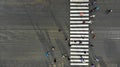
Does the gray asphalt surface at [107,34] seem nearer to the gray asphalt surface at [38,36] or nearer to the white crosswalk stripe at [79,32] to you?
the gray asphalt surface at [38,36]

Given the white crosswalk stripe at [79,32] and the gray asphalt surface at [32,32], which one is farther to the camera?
the gray asphalt surface at [32,32]

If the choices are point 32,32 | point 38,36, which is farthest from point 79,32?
point 32,32

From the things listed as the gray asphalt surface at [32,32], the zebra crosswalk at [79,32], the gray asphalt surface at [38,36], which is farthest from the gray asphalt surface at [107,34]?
the gray asphalt surface at [32,32]

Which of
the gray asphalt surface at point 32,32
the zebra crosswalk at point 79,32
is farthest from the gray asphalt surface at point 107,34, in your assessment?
the gray asphalt surface at point 32,32

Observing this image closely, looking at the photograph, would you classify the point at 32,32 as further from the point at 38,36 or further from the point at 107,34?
the point at 107,34

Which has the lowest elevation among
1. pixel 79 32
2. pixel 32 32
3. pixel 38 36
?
pixel 38 36

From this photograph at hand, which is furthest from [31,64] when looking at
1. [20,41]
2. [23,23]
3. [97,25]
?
[97,25]

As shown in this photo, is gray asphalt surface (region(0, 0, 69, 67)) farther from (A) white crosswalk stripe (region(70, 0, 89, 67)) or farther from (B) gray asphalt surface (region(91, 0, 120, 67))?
(B) gray asphalt surface (region(91, 0, 120, 67))

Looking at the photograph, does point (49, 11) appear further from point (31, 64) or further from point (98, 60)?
point (98, 60)
